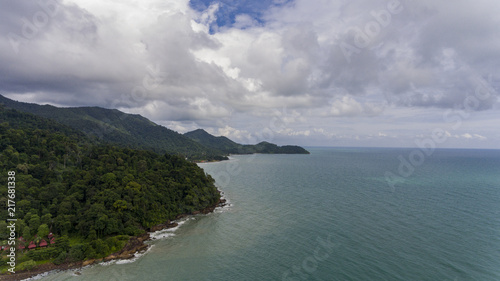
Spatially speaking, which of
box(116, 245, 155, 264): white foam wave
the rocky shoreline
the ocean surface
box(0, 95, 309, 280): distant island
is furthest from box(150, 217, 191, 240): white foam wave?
→ box(116, 245, 155, 264): white foam wave

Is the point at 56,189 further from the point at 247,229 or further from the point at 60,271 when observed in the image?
the point at 247,229

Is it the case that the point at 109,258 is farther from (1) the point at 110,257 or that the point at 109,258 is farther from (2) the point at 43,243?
(2) the point at 43,243

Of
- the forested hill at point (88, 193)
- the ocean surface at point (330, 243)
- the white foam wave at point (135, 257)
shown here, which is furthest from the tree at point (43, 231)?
the white foam wave at point (135, 257)

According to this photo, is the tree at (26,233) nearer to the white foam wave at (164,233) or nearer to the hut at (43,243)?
the hut at (43,243)

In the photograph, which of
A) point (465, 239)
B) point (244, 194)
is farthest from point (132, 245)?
point (465, 239)

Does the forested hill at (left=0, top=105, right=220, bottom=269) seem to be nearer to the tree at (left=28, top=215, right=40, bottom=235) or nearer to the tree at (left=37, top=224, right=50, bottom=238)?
the tree at (left=28, top=215, right=40, bottom=235)

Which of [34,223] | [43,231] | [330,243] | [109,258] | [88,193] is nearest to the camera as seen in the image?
[109,258]

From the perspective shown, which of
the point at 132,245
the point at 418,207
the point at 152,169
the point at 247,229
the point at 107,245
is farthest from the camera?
the point at 152,169

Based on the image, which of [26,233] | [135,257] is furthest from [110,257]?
[26,233]

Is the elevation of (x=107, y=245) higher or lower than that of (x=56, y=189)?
lower
